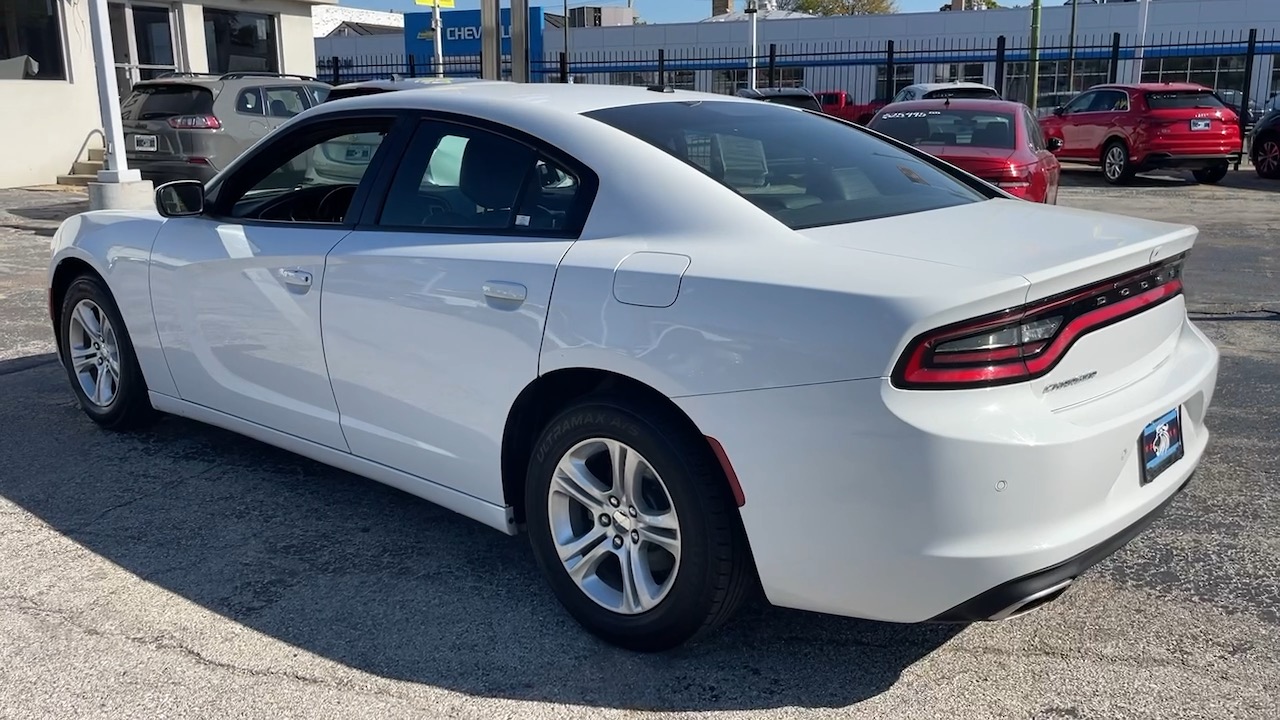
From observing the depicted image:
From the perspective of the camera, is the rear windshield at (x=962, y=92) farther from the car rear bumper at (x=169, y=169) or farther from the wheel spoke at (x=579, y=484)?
the wheel spoke at (x=579, y=484)

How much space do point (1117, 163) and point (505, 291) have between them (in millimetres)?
17116

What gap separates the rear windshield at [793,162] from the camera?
3.31 m

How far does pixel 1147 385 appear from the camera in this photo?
301 centimetres

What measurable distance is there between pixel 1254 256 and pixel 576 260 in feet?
30.5

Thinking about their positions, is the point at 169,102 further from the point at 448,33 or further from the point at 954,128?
the point at 448,33

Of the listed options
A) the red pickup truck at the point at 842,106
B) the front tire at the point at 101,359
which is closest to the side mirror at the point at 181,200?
the front tire at the point at 101,359

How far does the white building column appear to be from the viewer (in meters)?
11.9

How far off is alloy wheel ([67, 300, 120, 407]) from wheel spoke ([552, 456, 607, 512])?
2725 mm

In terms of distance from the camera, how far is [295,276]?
3941 millimetres

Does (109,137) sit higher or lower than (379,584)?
higher

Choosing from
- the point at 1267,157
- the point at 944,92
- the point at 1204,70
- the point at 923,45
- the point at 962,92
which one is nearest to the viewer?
the point at 944,92

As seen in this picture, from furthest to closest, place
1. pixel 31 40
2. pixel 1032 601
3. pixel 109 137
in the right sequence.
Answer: pixel 31 40 → pixel 109 137 → pixel 1032 601

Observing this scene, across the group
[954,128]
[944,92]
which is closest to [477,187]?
[954,128]

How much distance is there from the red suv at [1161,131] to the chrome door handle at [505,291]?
16.5 meters
